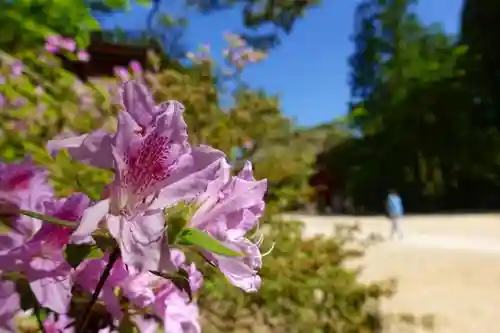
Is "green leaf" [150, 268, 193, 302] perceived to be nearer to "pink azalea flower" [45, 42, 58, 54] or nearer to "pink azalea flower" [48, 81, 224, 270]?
"pink azalea flower" [48, 81, 224, 270]

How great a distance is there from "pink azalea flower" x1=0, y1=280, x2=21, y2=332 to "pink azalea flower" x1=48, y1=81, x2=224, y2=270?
15 centimetres

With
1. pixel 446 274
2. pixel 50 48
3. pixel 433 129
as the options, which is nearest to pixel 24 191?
pixel 50 48

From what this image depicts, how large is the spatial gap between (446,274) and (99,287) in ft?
31.2

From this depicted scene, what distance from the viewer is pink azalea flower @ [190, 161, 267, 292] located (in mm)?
669

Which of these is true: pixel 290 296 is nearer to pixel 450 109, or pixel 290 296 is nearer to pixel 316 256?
pixel 316 256

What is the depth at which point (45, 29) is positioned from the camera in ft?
14.4

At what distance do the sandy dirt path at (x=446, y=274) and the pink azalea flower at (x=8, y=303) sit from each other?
3.84 meters

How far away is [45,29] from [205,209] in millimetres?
3987

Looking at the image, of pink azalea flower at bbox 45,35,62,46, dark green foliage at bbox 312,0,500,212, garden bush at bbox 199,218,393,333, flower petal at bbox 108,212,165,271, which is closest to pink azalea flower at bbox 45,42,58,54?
pink azalea flower at bbox 45,35,62,46

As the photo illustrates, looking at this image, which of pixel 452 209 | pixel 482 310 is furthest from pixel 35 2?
pixel 452 209

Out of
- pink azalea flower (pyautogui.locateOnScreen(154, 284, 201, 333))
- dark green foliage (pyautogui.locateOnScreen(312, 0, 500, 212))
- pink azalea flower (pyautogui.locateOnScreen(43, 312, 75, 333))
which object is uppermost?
dark green foliage (pyautogui.locateOnScreen(312, 0, 500, 212))

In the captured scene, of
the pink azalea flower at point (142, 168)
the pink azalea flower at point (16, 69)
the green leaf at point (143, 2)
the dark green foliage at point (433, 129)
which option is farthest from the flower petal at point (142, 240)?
the dark green foliage at point (433, 129)

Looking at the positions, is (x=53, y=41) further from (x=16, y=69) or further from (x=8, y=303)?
(x=8, y=303)

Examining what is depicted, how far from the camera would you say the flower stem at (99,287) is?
0.65 metres
